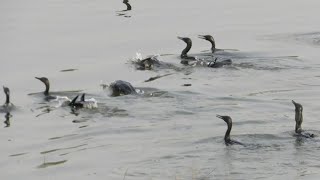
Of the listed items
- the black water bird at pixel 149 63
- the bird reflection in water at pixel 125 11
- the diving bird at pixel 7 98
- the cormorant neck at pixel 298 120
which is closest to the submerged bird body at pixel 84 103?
the diving bird at pixel 7 98

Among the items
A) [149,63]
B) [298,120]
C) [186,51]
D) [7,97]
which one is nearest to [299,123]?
[298,120]

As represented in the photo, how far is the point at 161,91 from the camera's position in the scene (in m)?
19.3

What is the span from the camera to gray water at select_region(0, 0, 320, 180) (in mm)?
14375

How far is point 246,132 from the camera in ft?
52.8

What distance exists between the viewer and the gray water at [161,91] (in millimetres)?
14375

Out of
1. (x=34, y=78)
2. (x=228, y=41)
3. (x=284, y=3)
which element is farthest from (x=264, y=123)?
(x=284, y=3)

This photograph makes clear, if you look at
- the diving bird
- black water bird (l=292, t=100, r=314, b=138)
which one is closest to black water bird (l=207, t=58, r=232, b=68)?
the diving bird

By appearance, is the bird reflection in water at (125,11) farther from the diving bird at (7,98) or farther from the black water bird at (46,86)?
the diving bird at (7,98)

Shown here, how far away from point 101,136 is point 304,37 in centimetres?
1062

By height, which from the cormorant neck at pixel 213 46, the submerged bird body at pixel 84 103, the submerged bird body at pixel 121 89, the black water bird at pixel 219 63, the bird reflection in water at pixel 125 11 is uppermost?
the bird reflection in water at pixel 125 11

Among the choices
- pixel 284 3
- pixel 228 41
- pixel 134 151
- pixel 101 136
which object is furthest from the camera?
pixel 284 3

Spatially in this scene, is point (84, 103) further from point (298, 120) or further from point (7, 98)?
point (298, 120)

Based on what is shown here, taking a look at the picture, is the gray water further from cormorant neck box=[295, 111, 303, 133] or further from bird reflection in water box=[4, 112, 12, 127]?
cormorant neck box=[295, 111, 303, 133]

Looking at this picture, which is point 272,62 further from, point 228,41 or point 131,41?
point 131,41
